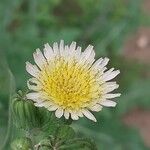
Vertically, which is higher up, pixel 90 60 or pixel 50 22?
pixel 50 22

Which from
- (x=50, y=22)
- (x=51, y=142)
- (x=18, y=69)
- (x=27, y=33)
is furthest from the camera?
(x=50, y=22)

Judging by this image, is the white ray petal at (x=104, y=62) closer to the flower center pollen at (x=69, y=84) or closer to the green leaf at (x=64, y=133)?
the flower center pollen at (x=69, y=84)

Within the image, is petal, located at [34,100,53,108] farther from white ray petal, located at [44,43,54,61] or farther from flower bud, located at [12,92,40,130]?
white ray petal, located at [44,43,54,61]

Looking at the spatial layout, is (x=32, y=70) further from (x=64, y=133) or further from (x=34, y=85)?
(x=64, y=133)

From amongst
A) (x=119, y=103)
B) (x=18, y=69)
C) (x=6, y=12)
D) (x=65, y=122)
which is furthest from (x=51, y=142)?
(x=119, y=103)

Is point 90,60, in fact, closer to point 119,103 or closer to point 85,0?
point 119,103

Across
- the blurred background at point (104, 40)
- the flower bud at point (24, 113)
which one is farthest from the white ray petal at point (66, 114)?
the blurred background at point (104, 40)
